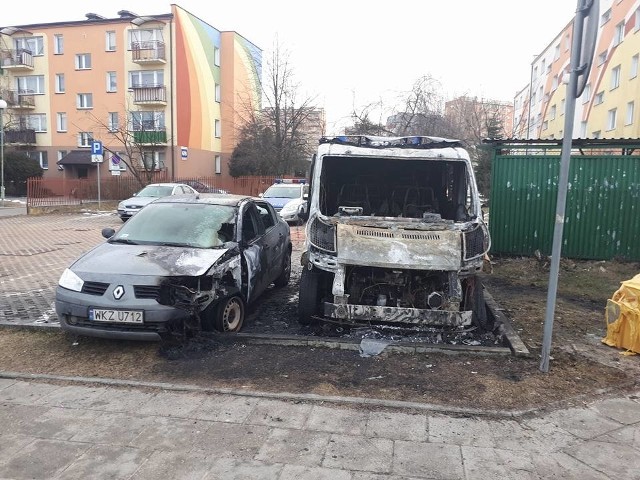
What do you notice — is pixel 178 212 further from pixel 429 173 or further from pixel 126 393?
pixel 429 173

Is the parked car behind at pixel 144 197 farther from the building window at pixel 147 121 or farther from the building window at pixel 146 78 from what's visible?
the building window at pixel 146 78

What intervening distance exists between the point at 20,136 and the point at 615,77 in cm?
4242

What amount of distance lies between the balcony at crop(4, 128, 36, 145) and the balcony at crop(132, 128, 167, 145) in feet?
35.2

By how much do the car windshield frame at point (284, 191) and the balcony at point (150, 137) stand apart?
17.5m

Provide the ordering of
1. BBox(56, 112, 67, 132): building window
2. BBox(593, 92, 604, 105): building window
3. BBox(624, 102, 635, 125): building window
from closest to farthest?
BBox(624, 102, 635, 125): building window, BBox(593, 92, 604, 105): building window, BBox(56, 112, 67, 132): building window

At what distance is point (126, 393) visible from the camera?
4.35 m

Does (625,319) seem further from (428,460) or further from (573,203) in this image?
(573,203)

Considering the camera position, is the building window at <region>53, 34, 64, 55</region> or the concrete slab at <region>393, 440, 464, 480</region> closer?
the concrete slab at <region>393, 440, 464, 480</region>

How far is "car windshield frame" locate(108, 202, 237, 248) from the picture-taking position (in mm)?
6070

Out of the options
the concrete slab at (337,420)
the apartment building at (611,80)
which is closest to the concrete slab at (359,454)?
the concrete slab at (337,420)

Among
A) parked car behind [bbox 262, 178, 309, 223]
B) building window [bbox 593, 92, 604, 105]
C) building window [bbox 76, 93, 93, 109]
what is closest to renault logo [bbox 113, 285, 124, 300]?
parked car behind [bbox 262, 178, 309, 223]

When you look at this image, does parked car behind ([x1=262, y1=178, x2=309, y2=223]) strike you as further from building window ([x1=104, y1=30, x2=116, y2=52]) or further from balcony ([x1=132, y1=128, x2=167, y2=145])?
building window ([x1=104, y1=30, x2=116, y2=52])

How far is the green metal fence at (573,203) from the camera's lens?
10047mm

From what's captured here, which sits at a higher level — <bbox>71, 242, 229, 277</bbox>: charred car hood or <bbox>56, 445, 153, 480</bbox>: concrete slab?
<bbox>71, 242, 229, 277</bbox>: charred car hood
